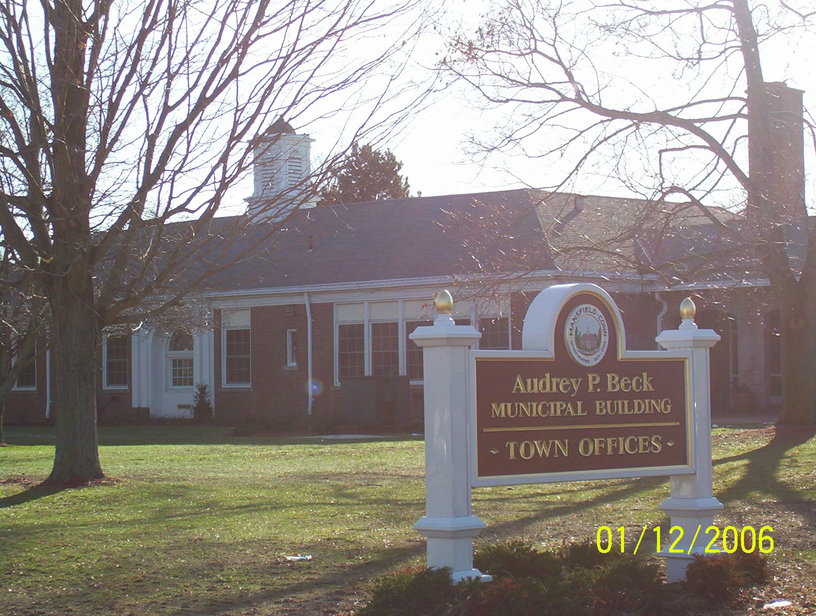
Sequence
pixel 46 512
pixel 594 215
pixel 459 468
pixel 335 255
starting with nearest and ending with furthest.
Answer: pixel 459 468, pixel 46 512, pixel 594 215, pixel 335 255

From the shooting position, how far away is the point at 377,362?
100 feet

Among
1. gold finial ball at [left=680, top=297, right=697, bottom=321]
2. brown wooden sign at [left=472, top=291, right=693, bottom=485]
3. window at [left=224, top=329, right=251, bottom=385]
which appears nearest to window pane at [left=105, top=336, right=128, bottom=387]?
window at [left=224, top=329, right=251, bottom=385]

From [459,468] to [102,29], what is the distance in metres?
8.17

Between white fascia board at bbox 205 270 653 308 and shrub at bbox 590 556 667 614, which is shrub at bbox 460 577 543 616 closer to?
shrub at bbox 590 556 667 614

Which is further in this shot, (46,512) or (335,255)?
(335,255)

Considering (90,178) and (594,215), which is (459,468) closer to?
(90,178)

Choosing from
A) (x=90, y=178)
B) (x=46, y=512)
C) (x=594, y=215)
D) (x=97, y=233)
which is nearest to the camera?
(x=46, y=512)

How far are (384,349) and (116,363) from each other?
32.6 ft

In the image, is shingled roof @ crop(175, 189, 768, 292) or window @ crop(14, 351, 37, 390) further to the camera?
window @ crop(14, 351, 37, 390)

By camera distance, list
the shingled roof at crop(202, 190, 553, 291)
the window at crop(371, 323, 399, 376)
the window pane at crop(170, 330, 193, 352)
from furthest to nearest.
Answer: the window pane at crop(170, 330, 193, 352), the window at crop(371, 323, 399, 376), the shingled roof at crop(202, 190, 553, 291)

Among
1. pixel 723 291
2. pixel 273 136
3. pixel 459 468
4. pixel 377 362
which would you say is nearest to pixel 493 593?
pixel 459 468

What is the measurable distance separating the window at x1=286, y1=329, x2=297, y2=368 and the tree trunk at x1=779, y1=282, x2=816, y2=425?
15537mm

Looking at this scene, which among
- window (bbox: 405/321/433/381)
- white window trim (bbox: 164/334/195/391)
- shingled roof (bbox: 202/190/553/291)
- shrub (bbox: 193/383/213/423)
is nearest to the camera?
shingled roof (bbox: 202/190/553/291)

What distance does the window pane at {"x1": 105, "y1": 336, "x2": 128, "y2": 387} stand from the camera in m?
35.1
